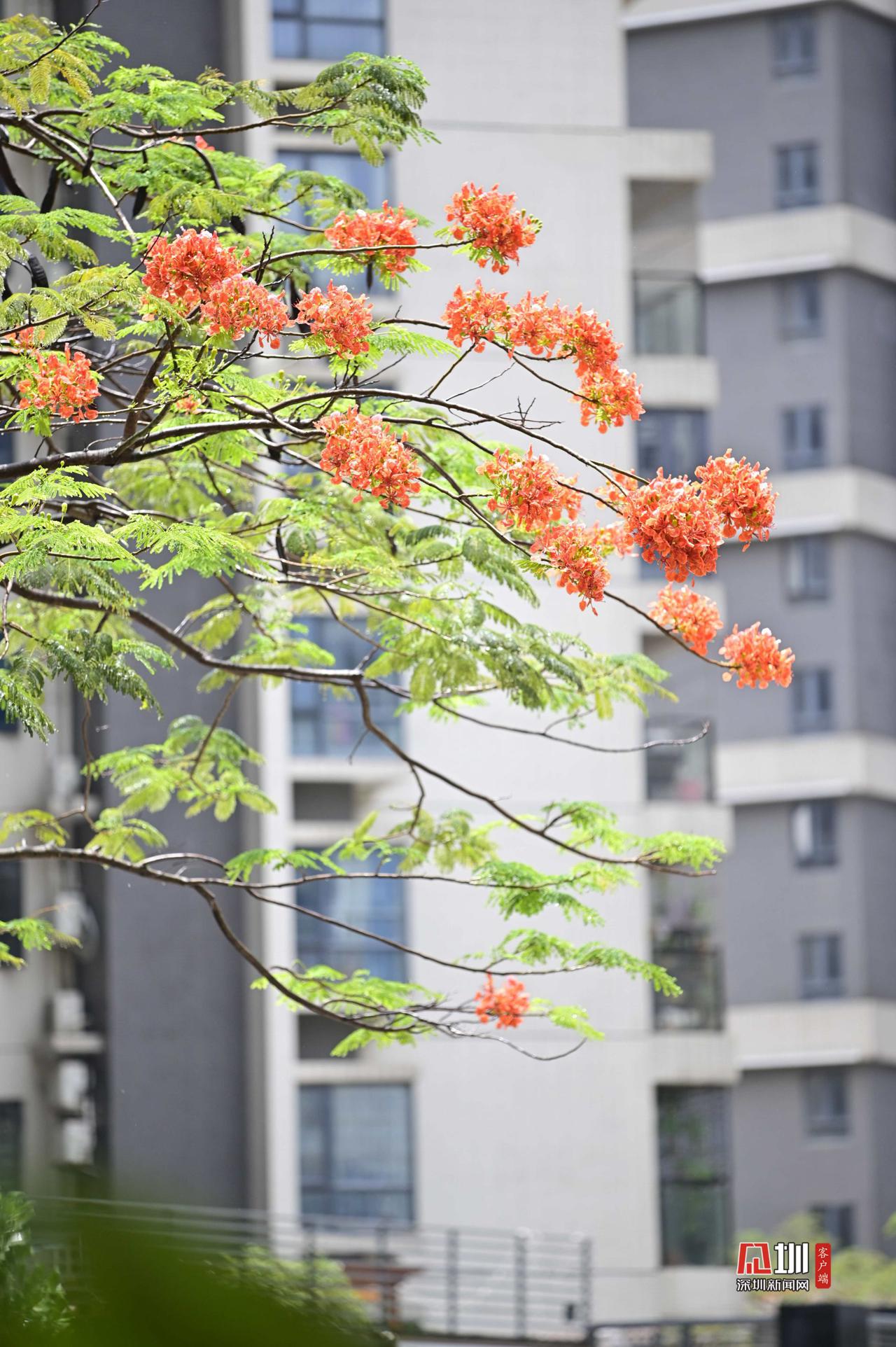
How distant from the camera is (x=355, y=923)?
15.0m

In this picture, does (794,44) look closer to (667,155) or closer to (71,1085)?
(667,155)

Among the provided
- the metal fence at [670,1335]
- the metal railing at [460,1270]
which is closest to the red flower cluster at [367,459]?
the metal railing at [460,1270]

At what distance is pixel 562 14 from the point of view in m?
16.0

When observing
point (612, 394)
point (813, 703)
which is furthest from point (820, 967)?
point (612, 394)

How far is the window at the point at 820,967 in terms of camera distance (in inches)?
938

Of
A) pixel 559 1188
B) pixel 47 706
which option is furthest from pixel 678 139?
pixel 559 1188

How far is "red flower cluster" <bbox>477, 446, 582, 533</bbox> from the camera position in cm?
387

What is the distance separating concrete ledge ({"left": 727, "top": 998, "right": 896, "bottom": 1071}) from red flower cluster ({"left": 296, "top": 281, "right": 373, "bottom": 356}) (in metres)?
19.9

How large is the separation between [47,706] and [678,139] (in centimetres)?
762

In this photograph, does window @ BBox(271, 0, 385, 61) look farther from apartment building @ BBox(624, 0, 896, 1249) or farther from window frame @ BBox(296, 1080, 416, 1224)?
window frame @ BBox(296, 1080, 416, 1224)

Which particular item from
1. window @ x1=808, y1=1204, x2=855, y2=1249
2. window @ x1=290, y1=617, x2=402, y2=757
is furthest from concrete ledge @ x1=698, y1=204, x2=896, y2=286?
window @ x1=808, y1=1204, x2=855, y2=1249

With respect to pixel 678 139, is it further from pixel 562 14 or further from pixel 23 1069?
pixel 23 1069

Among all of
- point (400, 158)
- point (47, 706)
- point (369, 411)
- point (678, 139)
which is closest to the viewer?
point (369, 411)

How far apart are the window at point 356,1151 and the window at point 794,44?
1576 centimetres
